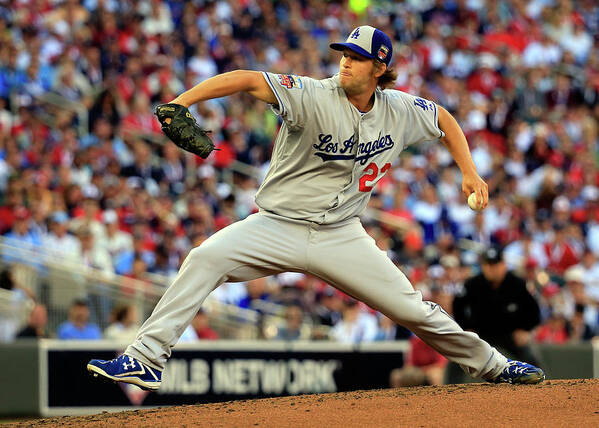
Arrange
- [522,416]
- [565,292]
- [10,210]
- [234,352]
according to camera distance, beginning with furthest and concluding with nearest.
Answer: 1. [565,292]
2. [10,210]
3. [234,352]
4. [522,416]

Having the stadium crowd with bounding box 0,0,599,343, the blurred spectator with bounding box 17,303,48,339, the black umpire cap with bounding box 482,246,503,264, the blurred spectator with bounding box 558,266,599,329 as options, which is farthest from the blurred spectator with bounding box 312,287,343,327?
the black umpire cap with bounding box 482,246,503,264

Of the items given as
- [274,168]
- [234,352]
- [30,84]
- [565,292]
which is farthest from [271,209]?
[30,84]

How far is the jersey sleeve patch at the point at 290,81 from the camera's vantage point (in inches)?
215

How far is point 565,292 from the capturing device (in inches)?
514

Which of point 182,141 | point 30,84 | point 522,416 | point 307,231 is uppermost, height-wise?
point 30,84

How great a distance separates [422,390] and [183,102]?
7.82ft

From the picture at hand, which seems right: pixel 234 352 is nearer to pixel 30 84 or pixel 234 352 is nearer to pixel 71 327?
pixel 71 327

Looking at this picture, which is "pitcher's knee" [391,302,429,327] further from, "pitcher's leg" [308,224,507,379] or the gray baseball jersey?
the gray baseball jersey

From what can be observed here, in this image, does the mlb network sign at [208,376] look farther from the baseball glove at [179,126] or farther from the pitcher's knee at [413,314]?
the baseball glove at [179,126]

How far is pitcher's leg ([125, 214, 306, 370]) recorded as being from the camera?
5465 millimetres

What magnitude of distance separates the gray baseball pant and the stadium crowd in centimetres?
499

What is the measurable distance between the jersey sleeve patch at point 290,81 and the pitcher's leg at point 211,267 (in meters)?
0.73

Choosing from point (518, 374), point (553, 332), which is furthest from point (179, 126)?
point (553, 332)

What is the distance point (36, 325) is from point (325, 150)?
245 inches
